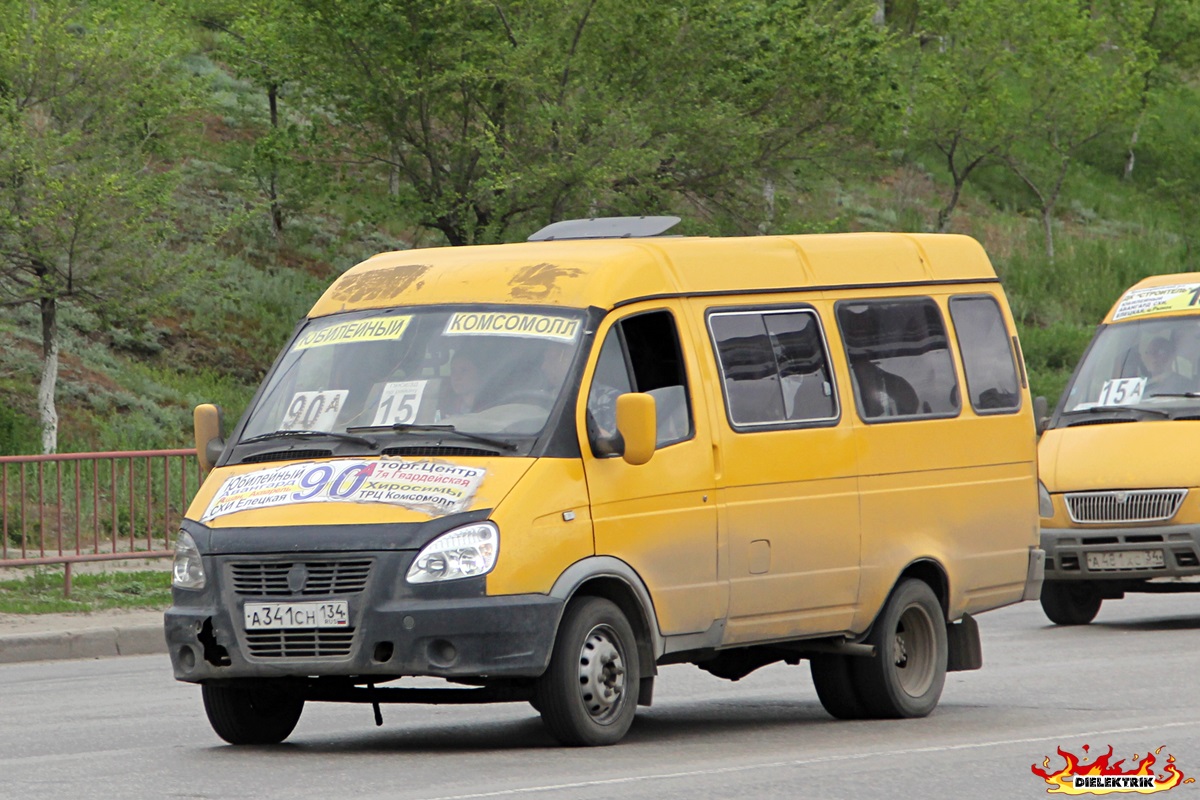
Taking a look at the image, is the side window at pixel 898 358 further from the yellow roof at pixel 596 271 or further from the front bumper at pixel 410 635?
the front bumper at pixel 410 635

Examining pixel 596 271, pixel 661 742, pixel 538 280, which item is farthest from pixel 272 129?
pixel 661 742

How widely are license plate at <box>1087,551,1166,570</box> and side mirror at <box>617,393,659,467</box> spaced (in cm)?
728

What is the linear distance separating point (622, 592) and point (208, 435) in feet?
7.18

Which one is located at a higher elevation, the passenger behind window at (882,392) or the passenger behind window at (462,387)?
the passenger behind window at (462,387)

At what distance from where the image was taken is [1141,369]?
15.7m

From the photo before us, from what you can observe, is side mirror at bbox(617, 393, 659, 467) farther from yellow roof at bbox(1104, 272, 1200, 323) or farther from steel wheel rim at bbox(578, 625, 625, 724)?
yellow roof at bbox(1104, 272, 1200, 323)

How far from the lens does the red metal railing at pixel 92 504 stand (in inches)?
622

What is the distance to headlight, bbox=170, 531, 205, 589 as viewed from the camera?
8.52 meters

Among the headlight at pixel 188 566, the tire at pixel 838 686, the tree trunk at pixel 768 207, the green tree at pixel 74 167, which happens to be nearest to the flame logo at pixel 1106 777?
the tire at pixel 838 686

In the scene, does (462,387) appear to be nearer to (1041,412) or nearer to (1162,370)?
(1041,412)

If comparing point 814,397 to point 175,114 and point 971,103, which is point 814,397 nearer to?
point 175,114

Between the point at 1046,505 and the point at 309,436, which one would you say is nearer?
the point at 309,436

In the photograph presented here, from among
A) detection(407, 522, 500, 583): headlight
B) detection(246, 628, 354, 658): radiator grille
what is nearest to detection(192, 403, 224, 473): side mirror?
detection(246, 628, 354, 658): radiator grille

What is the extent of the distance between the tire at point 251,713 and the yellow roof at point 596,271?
1844 mm
